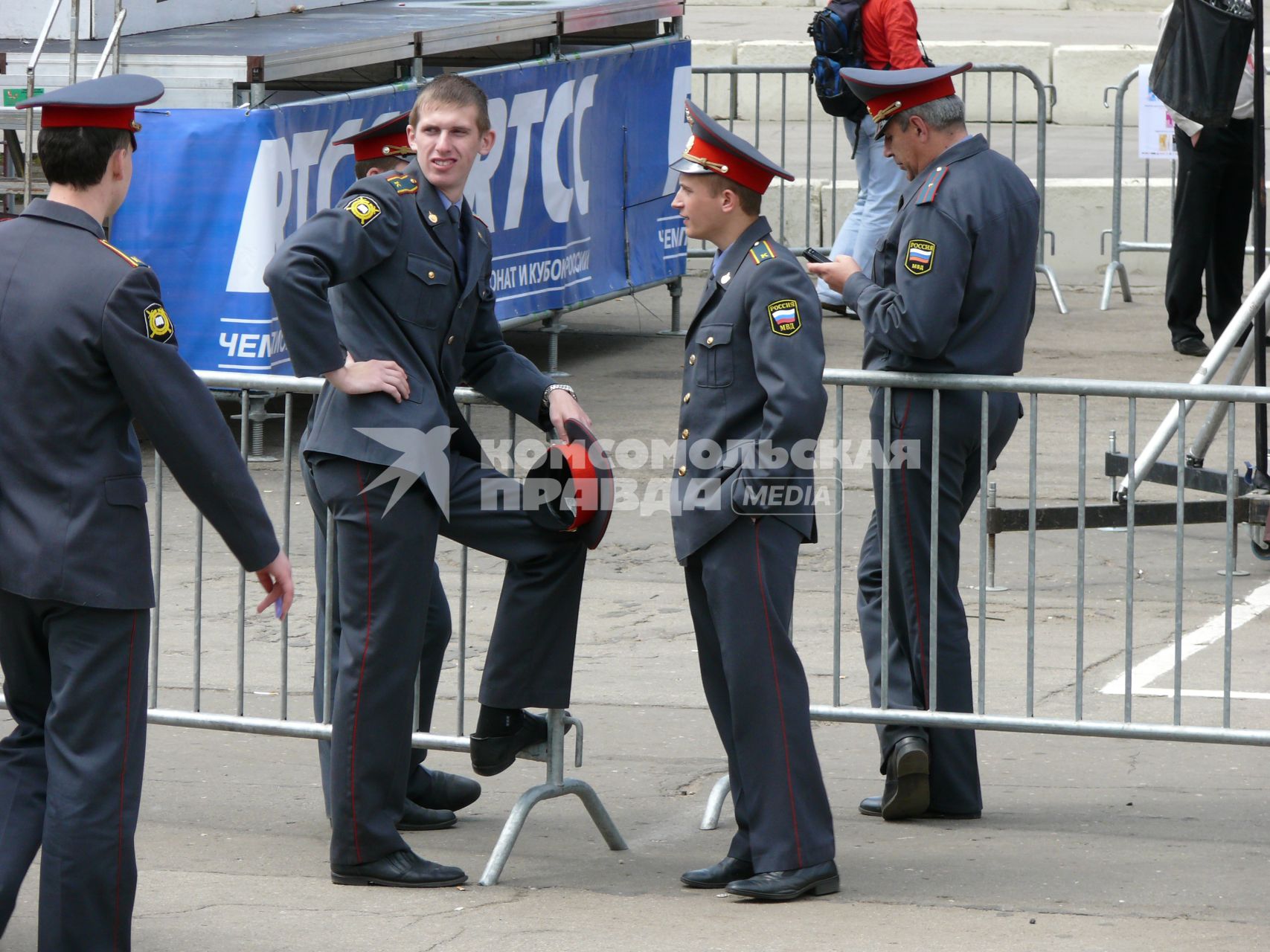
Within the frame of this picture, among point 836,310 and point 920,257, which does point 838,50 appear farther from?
point 920,257

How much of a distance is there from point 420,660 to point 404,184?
4.01 feet

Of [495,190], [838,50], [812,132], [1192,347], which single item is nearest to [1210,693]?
[495,190]

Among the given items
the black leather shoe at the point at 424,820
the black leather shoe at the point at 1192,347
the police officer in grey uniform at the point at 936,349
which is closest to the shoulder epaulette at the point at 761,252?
the police officer in grey uniform at the point at 936,349

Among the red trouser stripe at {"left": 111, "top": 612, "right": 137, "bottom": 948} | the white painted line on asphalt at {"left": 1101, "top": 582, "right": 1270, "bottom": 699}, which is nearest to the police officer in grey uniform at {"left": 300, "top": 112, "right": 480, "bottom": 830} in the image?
the red trouser stripe at {"left": 111, "top": 612, "right": 137, "bottom": 948}

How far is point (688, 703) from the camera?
6.60m

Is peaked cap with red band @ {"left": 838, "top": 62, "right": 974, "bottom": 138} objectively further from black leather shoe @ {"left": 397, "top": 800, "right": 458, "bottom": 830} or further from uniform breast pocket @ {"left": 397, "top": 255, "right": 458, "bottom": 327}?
black leather shoe @ {"left": 397, "top": 800, "right": 458, "bottom": 830}

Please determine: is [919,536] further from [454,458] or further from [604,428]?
[604,428]

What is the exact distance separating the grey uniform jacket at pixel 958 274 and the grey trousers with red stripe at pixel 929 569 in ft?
0.39

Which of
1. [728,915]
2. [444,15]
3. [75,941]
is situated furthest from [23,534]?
[444,15]

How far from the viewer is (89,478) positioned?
402 centimetres

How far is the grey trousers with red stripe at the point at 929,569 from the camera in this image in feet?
17.6

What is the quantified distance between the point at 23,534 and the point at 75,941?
0.84m

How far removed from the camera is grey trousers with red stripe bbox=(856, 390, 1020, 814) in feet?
17.6

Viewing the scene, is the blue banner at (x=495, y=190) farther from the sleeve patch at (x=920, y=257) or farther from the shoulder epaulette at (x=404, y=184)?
the sleeve patch at (x=920, y=257)
